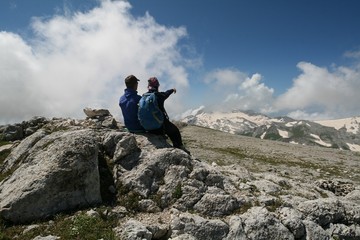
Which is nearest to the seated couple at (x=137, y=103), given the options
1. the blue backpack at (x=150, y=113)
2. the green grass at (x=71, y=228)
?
the blue backpack at (x=150, y=113)

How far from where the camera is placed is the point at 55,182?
15.2m

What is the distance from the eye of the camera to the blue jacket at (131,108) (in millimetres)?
20250

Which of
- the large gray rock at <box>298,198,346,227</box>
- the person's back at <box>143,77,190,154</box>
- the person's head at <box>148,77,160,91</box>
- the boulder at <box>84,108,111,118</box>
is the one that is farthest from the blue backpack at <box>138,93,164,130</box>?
the large gray rock at <box>298,198,346,227</box>

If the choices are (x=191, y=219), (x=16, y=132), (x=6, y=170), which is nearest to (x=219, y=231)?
(x=191, y=219)

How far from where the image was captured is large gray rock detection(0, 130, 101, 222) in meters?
14.6

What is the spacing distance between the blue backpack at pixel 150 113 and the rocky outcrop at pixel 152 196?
1.03 metres

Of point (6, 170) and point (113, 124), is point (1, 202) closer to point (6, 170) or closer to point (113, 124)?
point (6, 170)

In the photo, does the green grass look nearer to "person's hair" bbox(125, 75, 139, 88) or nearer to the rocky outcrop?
the rocky outcrop

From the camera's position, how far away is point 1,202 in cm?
1474

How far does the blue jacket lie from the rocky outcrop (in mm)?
1638

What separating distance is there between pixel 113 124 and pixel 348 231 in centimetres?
1710

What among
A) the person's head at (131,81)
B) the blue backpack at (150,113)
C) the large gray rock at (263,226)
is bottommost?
the large gray rock at (263,226)


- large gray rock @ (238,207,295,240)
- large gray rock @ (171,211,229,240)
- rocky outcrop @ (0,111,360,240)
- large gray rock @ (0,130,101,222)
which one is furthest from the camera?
large gray rock @ (238,207,295,240)

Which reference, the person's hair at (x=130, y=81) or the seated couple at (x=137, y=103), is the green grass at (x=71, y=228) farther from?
the person's hair at (x=130, y=81)
